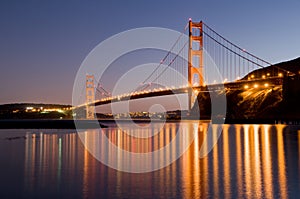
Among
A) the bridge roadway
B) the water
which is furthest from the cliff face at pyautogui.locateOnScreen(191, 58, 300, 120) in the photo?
the water

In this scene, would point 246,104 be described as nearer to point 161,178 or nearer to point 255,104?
point 255,104

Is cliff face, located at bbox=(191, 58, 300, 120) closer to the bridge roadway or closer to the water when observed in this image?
the bridge roadway

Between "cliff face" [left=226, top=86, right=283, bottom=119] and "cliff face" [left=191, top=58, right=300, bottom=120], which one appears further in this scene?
"cliff face" [left=226, top=86, right=283, bottom=119]

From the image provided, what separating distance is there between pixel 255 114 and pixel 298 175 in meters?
45.6

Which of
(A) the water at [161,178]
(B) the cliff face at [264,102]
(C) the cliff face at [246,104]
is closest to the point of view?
(A) the water at [161,178]

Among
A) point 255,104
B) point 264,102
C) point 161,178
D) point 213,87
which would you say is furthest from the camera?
point 255,104

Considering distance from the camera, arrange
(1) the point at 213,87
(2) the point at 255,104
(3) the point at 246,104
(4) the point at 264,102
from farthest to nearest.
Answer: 1. (3) the point at 246,104
2. (2) the point at 255,104
3. (4) the point at 264,102
4. (1) the point at 213,87

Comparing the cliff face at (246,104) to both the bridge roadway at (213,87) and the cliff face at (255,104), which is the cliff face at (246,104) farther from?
the bridge roadway at (213,87)

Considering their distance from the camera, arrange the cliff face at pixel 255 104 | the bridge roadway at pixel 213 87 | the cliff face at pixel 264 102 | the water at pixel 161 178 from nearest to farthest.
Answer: the water at pixel 161 178
the bridge roadway at pixel 213 87
the cliff face at pixel 264 102
the cliff face at pixel 255 104

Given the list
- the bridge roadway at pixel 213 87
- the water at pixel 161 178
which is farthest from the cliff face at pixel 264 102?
the water at pixel 161 178

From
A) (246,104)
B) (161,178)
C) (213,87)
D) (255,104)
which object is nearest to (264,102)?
(255,104)

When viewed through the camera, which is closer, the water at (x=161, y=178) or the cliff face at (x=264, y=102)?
the water at (x=161, y=178)

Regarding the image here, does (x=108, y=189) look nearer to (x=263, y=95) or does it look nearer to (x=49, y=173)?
(x=49, y=173)

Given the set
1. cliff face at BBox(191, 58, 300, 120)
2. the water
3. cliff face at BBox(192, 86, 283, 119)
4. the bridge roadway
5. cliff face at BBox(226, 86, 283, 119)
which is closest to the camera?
the water
